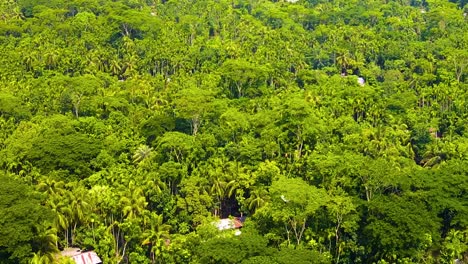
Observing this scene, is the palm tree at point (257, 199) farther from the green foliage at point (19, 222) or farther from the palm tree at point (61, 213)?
the green foliage at point (19, 222)

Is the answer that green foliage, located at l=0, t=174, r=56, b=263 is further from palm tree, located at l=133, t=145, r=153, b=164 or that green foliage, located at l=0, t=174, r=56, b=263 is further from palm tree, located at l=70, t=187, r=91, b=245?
palm tree, located at l=133, t=145, r=153, b=164

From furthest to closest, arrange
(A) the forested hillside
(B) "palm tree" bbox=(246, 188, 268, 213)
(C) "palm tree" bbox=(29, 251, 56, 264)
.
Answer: (B) "palm tree" bbox=(246, 188, 268, 213) < (A) the forested hillside < (C) "palm tree" bbox=(29, 251, 56, 264)

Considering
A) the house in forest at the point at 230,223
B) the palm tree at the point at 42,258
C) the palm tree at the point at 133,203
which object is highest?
the palm tree at the point at 133,203

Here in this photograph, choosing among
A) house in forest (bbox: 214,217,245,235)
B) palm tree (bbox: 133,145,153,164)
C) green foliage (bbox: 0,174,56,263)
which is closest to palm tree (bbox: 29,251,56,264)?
green foliage (bbox: 0,174,56,263)

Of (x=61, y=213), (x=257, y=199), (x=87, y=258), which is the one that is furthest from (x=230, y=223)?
(x=61, y=213)

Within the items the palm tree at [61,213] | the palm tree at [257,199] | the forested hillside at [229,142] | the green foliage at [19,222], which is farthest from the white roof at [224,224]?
the green foliage at [19,222]

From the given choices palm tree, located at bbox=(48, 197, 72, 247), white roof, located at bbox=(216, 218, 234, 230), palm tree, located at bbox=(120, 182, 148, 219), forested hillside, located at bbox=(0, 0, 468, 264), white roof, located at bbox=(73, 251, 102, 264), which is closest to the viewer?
forested hillside, located at bbox=(0, 0, 468, 264)

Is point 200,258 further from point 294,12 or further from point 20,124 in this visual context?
point 294,12
